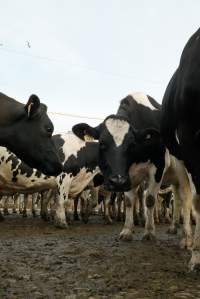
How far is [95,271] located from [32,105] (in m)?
2.36

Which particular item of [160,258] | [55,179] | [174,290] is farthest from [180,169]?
[55,179]

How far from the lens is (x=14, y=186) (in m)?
14.5

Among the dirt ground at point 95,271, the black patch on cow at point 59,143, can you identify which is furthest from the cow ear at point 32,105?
the black patch on cow at point 59,143

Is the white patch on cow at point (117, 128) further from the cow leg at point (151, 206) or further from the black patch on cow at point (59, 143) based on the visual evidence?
the black patch on cow at point (59, 143)

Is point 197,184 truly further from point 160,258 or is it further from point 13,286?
point 13,286

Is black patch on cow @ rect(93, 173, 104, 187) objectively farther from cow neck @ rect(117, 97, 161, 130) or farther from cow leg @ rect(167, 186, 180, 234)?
cow neck @ rect(117, 97, 161, 130)

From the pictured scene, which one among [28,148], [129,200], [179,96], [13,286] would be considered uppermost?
[179,96]

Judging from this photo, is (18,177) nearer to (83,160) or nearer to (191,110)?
(83,160)

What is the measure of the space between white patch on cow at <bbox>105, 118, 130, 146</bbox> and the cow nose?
733 millimetres

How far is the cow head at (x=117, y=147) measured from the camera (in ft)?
23.0

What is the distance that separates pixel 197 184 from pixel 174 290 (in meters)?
1.35

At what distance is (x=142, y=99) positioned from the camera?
9562 mm

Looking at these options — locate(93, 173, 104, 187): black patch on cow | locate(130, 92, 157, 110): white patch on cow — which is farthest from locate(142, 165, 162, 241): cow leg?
locate(93, 173, 104, 187): black patch on cow

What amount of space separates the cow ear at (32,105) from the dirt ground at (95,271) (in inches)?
74.9
